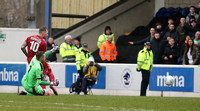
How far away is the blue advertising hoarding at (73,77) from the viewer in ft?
70.0

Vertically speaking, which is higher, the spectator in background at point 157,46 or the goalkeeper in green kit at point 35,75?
the spectator in background at point 157,46

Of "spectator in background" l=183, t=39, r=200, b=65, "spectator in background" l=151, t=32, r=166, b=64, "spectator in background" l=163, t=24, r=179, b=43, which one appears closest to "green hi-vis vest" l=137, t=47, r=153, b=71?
"spectator in background" l=183, t=39, r=200, b=65

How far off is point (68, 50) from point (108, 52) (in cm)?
166

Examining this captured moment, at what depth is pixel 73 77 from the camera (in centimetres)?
2172

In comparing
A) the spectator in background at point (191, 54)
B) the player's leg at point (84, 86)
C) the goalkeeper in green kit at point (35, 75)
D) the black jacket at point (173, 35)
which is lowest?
the player's leg at point (84, 86)

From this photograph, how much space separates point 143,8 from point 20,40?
6.66m

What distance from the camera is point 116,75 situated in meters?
21.3

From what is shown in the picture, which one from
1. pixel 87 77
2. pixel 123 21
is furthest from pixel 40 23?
pixel 87 77

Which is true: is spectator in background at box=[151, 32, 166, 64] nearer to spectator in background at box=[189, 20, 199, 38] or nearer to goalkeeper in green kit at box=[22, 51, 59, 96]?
spectator in background at box=[189, 20, 199, 38]

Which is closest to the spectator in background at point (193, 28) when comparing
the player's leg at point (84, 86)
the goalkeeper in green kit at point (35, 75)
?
the player's leg at point (84, 86)

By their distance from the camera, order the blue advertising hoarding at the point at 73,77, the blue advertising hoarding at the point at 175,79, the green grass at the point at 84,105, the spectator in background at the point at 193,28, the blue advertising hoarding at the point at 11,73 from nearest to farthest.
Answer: the green grass at the point at 84,105, the blue advertising hoarding at the point at 175,79, the blue advertising hoarding at the point at 73,77, the spectator in background at the point at 193,28, the blue advertising hoarding at the point at 11,73

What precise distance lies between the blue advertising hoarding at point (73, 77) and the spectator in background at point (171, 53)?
2.44 meters

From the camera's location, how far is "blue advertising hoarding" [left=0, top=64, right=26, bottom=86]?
880 inches

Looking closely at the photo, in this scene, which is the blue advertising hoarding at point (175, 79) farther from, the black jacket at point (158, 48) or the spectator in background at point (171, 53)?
the black jacket at point (158, 48)
